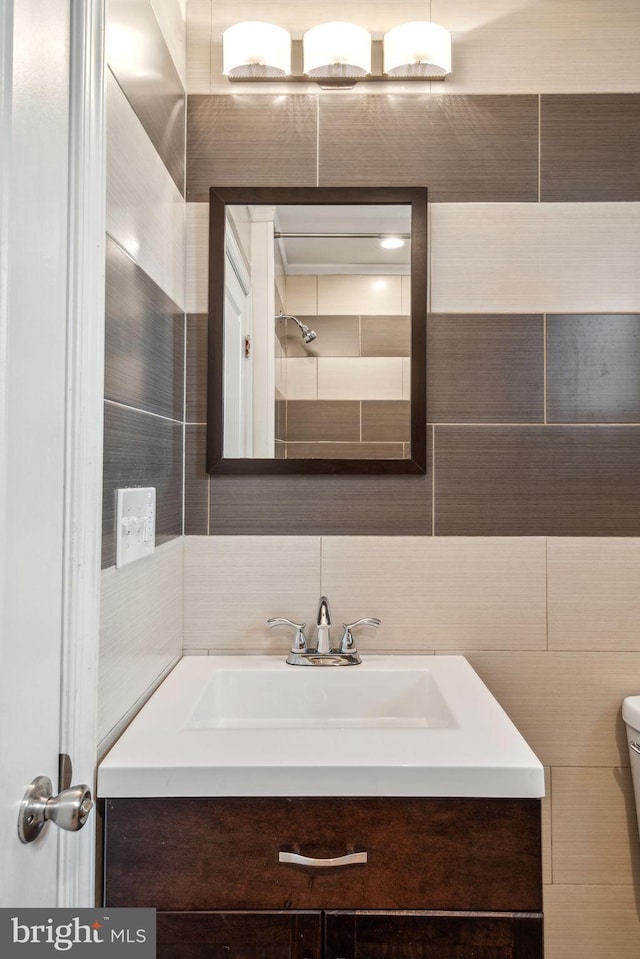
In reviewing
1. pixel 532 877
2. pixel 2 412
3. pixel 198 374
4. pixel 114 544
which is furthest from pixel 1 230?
pixel 532 877

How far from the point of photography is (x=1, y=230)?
709mm

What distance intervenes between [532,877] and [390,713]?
47cm

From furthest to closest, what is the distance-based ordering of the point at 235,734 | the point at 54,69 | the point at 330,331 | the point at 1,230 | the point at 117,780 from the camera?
the point at 330,331 → the point at 235,734 → the point at 117,780 → the point at 54,69 → the point at 1,230

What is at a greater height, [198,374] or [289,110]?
[289,110]

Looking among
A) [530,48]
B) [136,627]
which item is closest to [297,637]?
[136,627]

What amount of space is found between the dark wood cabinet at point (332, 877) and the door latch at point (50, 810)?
21cm

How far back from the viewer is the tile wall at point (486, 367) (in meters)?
1.58

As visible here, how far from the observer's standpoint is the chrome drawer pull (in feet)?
3.17

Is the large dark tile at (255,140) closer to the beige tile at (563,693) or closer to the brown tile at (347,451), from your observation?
the brown tile at (347,451)

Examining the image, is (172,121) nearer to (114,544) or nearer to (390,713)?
(114,544)

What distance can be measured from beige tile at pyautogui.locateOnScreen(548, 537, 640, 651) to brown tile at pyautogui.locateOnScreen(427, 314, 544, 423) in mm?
328

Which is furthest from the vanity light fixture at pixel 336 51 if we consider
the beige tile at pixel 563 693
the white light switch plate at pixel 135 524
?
the beige tile at pixel 563 693

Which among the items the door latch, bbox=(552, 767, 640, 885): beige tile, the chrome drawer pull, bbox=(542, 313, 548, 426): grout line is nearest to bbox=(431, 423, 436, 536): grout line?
bbox=(542, 313, 548, 426): grout line

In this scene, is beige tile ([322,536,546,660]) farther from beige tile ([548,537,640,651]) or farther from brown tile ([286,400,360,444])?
brown tile ([286,400,360,444])
